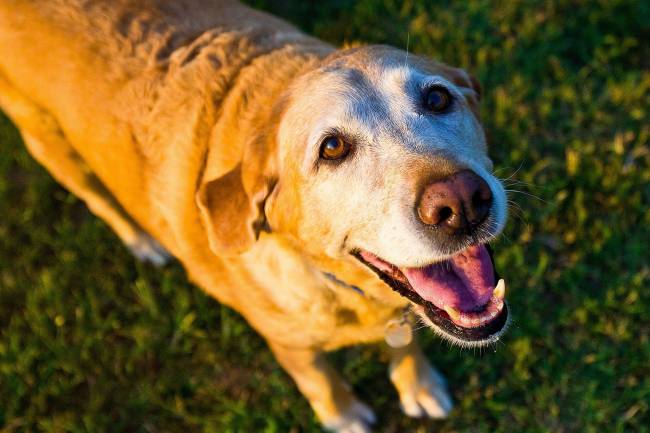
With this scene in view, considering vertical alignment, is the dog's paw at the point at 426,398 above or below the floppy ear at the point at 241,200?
below

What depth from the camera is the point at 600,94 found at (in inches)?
175

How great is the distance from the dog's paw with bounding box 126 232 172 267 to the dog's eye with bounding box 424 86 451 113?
2518 millimetres

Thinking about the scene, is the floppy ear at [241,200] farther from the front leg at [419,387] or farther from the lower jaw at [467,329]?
the front leg at [419,387]

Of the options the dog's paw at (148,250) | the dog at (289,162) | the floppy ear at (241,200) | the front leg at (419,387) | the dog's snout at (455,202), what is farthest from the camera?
the dog's paw at (148,250)

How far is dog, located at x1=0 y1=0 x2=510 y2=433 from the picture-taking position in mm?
2320

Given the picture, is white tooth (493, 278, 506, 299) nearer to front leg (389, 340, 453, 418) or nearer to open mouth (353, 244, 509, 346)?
open mouth (353, 244, 509, 346)

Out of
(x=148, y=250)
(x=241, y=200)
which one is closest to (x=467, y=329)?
(x=241, y=200)

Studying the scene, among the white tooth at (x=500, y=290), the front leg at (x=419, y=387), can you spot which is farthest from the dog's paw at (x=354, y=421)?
the white tooth at (x=500, y=290)

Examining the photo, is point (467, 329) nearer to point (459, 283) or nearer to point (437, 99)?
point (459, 283)

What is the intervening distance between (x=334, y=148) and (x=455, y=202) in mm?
544

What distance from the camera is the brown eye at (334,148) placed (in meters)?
2.41

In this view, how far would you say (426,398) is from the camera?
11.5 feet

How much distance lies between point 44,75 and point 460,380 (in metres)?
2.87

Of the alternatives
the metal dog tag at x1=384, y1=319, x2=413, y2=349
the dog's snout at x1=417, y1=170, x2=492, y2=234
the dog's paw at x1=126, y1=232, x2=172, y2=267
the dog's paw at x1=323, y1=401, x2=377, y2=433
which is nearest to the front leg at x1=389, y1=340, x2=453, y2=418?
the dog's paw at x1=323, y1=401, x2=377, y2=433
